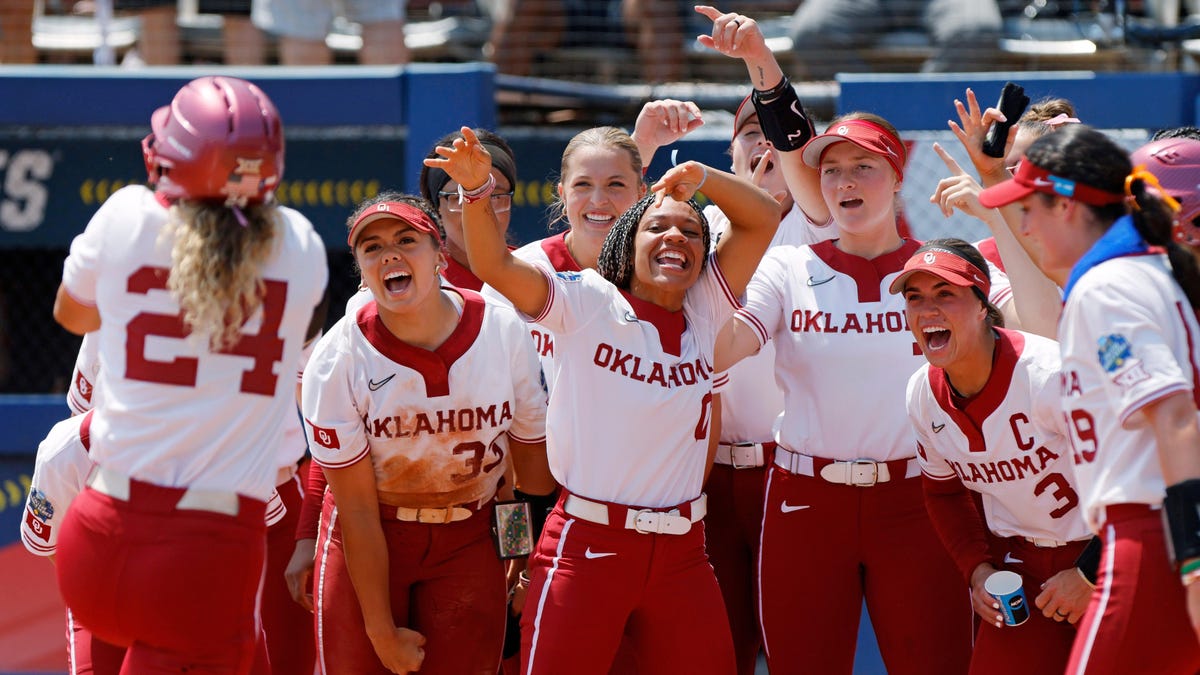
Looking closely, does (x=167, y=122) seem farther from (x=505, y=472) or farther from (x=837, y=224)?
(x=837, y=224)

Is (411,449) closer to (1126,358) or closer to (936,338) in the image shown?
(936,338)

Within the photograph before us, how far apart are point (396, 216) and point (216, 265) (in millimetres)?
818

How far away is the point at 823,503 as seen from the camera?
374cm

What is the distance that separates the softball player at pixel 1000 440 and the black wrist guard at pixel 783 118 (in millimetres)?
602

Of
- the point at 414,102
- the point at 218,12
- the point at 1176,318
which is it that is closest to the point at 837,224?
the point at 1176,318

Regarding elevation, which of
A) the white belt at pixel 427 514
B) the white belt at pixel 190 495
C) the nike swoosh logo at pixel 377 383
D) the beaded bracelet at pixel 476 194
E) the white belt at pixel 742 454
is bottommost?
the white belt at pixel 427 514

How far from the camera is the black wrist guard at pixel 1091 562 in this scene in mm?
3178

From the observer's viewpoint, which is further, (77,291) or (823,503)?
(823,503)

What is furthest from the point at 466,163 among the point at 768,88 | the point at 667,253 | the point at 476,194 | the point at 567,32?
the point at 567,32

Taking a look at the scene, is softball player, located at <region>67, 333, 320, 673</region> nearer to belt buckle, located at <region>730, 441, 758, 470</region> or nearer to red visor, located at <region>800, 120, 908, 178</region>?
belt buckle, located at <region>730, 441, 758, 470</region>

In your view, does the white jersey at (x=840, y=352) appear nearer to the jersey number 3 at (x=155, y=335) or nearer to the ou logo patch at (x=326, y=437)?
the ou logo patch at (x=326, y=437)

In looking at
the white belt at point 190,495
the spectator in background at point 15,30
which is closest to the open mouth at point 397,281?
the white belt at point 190,495

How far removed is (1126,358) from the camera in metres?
2.60

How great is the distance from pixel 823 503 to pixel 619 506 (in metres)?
0.68
